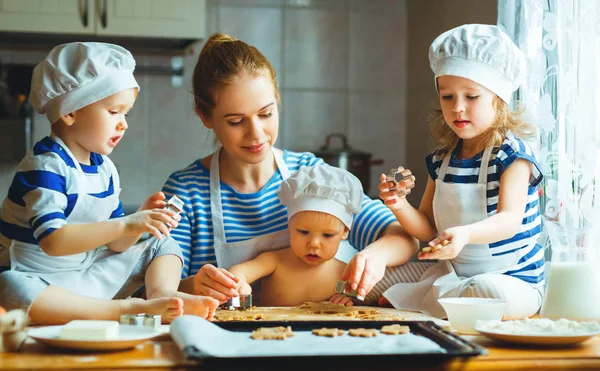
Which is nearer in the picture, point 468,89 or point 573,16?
point 468,89

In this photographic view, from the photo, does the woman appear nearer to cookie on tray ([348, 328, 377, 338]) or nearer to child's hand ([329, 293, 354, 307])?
child's hand ([329, 293, 354, 307])

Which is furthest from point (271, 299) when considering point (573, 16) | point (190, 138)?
point (190, 138)

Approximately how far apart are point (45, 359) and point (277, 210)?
2.87 ft

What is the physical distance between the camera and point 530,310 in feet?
5.03

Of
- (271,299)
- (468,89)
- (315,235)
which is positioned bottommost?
(271,299)

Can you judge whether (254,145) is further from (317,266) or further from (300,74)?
(300,74)

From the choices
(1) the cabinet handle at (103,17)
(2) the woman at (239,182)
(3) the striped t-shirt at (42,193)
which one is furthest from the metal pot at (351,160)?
(3) the striped t-shirt at (42,193)

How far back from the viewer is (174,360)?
1048mm

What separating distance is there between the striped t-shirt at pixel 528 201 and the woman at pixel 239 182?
21cm

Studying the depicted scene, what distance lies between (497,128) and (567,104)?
0.27m

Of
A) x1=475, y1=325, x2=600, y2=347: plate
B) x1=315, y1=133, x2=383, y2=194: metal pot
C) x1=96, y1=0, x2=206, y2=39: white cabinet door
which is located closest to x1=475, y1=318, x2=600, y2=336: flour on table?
x1=475, y1=325, x2=600, y2=347: plate

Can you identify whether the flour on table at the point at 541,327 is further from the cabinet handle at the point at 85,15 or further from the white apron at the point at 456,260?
the cabinet handle at the point at 85,15

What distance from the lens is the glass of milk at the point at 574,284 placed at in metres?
1.33

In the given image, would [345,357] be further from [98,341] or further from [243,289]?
[243,289]
